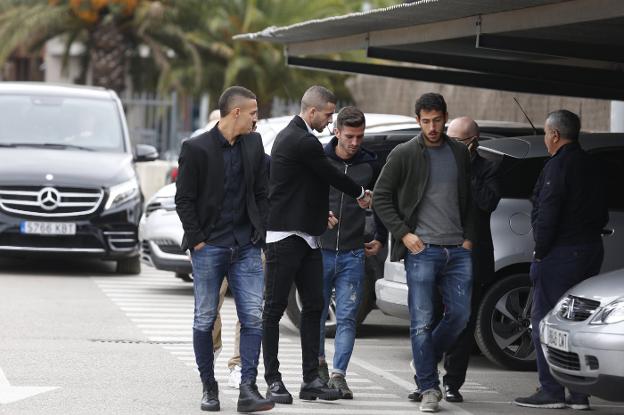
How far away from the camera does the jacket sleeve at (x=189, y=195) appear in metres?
8.47

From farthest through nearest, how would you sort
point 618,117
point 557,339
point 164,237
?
point 618,117 < point 164,237 < point 557,339

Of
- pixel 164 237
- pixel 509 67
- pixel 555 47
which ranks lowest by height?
pixel 164 237

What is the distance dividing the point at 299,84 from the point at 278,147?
2540 cm

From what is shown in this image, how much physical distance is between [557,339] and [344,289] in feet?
5.18

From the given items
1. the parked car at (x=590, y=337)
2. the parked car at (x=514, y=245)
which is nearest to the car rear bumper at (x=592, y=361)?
the parked car at (x=590, y=337)

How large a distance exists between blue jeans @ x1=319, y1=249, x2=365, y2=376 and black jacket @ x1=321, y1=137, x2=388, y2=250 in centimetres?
6

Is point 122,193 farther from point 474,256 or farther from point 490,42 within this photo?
point 474,256

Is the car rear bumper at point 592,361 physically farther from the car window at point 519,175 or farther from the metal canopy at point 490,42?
the car window at point 519,175

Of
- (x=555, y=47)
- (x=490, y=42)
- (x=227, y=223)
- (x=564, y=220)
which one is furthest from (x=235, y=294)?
(x=555, y=47)

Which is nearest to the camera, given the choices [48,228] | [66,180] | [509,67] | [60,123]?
[509,67]

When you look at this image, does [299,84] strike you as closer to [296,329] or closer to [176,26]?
[176,26]

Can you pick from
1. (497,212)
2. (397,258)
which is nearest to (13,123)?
(497,212)

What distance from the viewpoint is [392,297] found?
11062 millimetres

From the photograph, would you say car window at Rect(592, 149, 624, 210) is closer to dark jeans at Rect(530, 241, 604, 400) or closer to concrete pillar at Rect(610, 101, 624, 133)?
dark jeans at Rect(530, 241, 604, 400)
